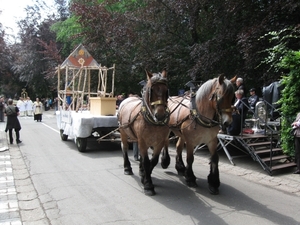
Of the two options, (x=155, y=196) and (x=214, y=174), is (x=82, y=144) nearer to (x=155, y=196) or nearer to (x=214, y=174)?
(x=155, y=196)

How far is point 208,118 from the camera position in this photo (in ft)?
16.1

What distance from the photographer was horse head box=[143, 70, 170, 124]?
4.63m

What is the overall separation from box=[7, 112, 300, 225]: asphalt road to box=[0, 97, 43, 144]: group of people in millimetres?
3751

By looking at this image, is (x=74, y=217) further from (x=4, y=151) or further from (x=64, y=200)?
(x=4, y=151)

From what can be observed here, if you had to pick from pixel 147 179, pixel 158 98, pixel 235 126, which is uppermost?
pixel 158 98

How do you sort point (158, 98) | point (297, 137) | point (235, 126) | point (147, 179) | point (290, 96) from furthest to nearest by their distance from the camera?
point (235, 126) < point (290, 96) < point (297, 137) < point (147, 179) < point (158, 98)

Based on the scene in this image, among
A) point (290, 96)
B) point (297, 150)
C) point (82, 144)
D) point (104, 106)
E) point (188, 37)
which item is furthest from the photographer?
point (188, 37)

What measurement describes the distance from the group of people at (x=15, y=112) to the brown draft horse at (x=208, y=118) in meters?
7.56

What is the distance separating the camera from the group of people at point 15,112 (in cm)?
1084

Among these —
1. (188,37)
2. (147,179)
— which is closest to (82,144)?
(147,179)

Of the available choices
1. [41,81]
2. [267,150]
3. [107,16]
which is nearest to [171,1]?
[107,16]

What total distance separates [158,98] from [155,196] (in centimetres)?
173

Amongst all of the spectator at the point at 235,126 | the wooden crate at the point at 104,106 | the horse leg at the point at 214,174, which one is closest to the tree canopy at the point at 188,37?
the spectator at the point at 235,126

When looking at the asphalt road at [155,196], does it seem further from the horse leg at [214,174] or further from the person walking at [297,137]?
the person walking at [297,137]
